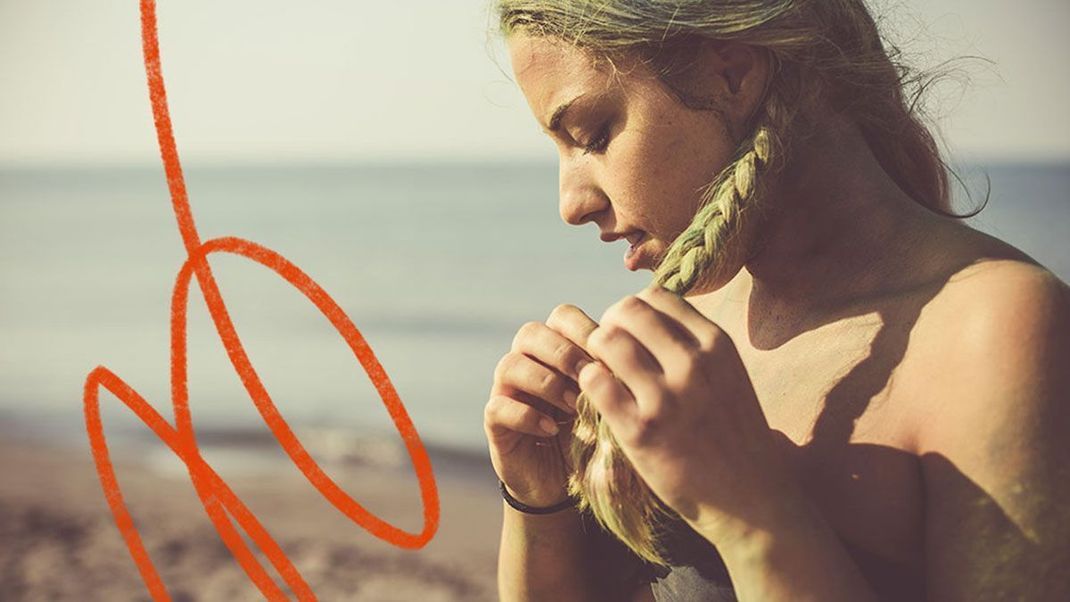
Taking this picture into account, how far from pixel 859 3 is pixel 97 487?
7967mm

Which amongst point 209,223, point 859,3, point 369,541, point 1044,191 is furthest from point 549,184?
point 859,3

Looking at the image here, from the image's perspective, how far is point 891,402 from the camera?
5.29 feet

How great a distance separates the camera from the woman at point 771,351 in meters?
1.45

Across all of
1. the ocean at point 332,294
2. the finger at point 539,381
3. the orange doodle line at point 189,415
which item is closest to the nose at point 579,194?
the finger at point 539,381

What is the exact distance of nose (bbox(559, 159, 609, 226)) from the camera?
185 cm

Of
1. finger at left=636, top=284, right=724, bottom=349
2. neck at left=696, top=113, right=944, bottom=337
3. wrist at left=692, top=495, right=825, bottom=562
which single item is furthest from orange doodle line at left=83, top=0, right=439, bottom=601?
wrist at left=692, top=495, right=825, bottom=562

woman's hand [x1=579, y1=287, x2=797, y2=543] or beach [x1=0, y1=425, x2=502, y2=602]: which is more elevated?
woman's hand [x1=579, y1=287, x2=797, y2=543]

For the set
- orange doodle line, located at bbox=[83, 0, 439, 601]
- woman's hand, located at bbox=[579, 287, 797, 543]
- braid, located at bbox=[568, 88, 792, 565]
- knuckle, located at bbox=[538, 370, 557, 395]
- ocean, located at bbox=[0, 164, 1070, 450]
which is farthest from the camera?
ocean, located at bbox=[0, 164, 1070, 450]

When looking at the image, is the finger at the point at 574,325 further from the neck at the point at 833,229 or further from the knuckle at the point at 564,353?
the neck at the point at 833,229

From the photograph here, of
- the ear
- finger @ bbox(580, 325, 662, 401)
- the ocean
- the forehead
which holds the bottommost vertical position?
the ocean

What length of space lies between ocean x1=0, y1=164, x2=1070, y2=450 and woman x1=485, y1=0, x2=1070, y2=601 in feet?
2.59

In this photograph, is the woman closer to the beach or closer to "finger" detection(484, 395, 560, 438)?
"finger" detection(484, 395, 560, 438)

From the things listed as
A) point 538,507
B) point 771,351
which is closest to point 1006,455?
point 771,351

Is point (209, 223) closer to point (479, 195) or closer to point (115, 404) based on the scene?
point (479, 195)
